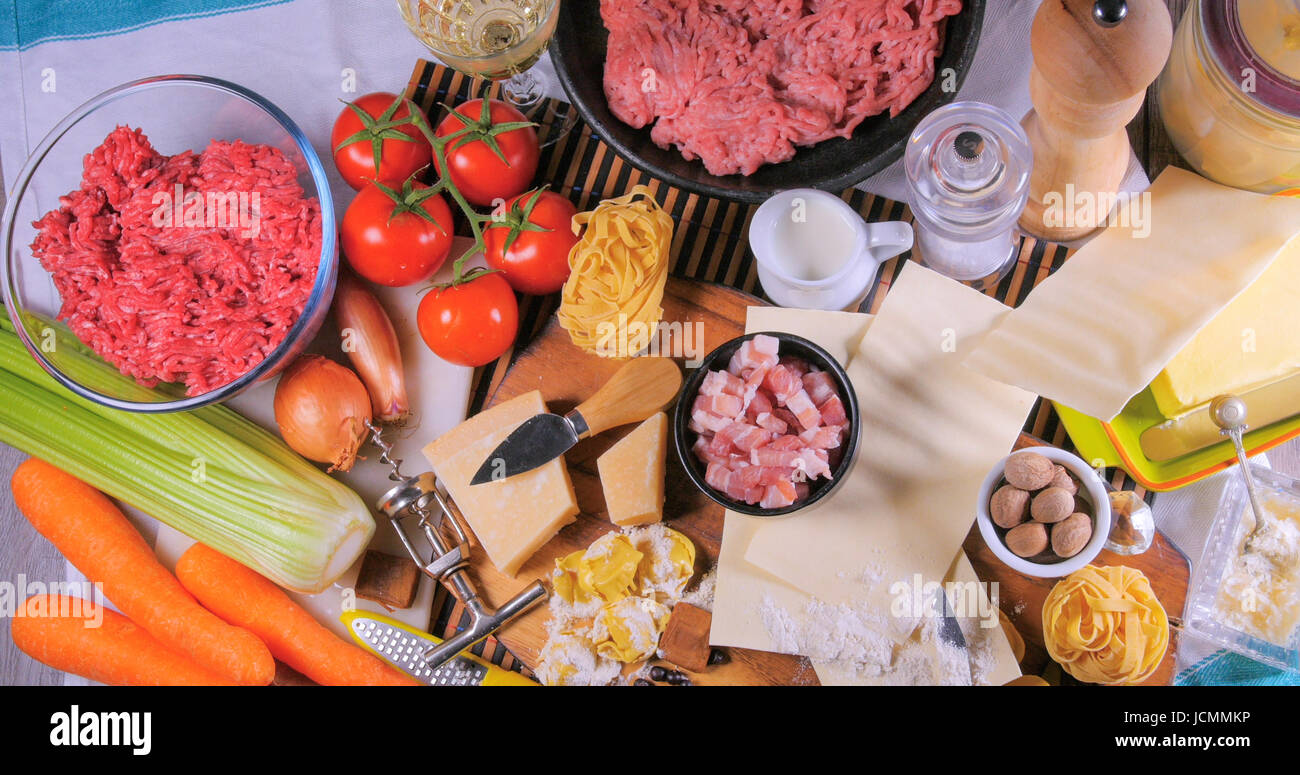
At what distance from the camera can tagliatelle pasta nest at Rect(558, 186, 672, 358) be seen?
4.83ft

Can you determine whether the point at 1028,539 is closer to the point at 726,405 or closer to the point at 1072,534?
the point at 1072,534

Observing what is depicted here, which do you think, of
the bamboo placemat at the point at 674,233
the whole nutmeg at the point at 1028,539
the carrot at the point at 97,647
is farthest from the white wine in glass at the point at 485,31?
the carrot at the point at 97,647

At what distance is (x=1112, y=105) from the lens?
1.21 meters

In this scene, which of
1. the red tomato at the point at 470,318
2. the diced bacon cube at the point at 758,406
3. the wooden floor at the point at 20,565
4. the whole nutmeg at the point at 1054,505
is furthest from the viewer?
the wooden floor at the point at 20,565

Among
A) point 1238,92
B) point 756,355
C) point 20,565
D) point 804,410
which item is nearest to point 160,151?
point 20,565

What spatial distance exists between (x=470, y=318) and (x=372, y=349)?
0.23m

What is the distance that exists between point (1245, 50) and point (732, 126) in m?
0.72

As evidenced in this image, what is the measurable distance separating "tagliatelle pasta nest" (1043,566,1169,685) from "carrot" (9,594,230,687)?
4.74ft

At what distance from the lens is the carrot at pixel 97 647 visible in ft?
5.45

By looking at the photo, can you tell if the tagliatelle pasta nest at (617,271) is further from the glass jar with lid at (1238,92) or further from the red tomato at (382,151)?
→ the glass jar with lid at (1238,92)

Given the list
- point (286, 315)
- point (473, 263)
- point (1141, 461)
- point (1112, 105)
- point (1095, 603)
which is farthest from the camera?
point (473, 263)

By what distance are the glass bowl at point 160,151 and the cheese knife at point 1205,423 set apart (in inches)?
55.3

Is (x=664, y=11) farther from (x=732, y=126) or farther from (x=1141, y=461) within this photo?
(x=1141, y=461)
